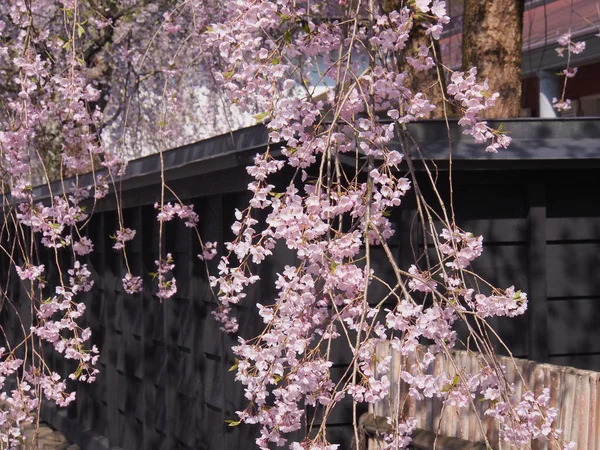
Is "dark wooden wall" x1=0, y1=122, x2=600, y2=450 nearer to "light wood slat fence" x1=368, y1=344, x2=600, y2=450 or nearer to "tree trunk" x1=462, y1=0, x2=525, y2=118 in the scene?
"light wood slat fence" x1=368, y1=344, x2=600, y2=450

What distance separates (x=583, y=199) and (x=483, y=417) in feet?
Answer: 5.30

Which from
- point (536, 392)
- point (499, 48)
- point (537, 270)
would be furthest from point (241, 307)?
point (499, 48)

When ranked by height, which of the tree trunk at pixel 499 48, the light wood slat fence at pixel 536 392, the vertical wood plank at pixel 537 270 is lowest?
the light wood slat fence at pixel 536 392

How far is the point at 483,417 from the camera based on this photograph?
184 inches

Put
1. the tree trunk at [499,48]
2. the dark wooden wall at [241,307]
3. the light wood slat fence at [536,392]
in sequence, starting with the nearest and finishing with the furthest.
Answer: the light wood slat fence at [536,392] < the dark wooden wall at [241,307] < the tree trunk at [499,48]

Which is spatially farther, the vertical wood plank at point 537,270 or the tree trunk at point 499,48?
the tree trunk at point 499,48

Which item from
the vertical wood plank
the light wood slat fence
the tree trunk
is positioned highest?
the tree trunk

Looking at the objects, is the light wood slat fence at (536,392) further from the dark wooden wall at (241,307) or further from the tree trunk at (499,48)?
the tree trunk at (499,48)

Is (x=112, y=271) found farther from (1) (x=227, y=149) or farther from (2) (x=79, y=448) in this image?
(1) (x=227, y=149)

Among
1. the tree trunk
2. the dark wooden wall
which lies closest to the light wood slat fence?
the dark wooden wall

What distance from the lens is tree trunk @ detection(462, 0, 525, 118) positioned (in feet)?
22.4

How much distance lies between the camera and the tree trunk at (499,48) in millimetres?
6828

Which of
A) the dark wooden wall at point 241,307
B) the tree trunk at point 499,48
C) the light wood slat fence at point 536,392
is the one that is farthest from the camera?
the tree trunk at point 499,48

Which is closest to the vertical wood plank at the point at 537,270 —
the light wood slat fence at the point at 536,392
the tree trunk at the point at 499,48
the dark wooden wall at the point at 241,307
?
the dark wooden wall at the point at 241,307
